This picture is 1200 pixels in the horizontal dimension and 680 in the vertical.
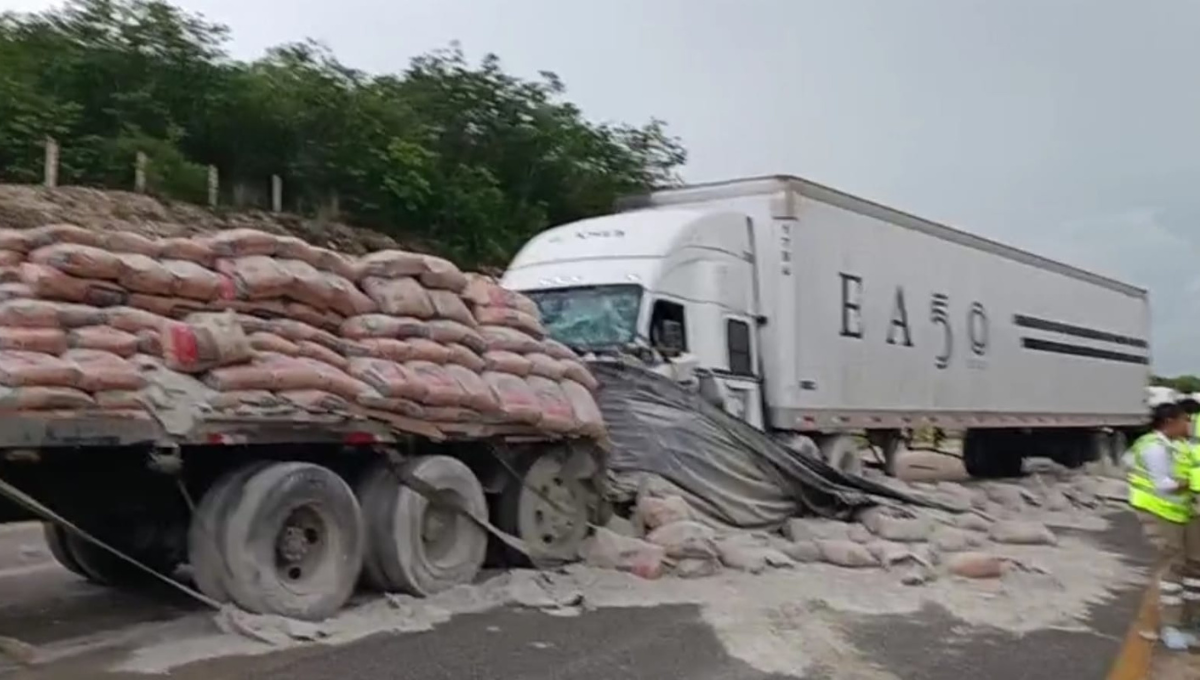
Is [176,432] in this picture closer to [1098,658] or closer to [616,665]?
[616,665]

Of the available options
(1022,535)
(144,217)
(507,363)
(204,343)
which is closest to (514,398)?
(507,363)

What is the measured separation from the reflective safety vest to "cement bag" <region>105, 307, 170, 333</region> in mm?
5524

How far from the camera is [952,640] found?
308 inches

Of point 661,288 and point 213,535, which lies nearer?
point 213,535

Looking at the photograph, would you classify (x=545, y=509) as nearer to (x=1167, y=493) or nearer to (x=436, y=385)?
(x=436, y=385)

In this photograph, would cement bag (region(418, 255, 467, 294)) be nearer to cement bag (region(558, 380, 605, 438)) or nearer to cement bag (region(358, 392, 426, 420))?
cement bag (region(358, 392, 426, 420))

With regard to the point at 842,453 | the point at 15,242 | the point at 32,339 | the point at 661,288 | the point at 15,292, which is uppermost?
the point at 661,288

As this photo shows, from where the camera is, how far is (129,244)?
24.2 feet

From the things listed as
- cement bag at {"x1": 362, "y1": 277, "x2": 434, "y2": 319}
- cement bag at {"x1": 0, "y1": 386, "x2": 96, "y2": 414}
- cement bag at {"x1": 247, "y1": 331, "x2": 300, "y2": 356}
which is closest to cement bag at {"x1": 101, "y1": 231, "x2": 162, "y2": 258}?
cement bag at {"x1": 247, "y1": 331, "x2": 300, "y2": 356}

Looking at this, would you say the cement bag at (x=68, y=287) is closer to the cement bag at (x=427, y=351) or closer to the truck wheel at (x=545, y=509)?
the cement bag at (x=427, y=351)

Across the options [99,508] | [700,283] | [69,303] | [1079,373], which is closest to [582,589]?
[99,508]

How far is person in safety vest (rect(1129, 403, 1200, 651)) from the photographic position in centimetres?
766

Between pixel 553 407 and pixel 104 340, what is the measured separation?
3.68 metres

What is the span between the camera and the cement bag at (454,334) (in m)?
8.86
